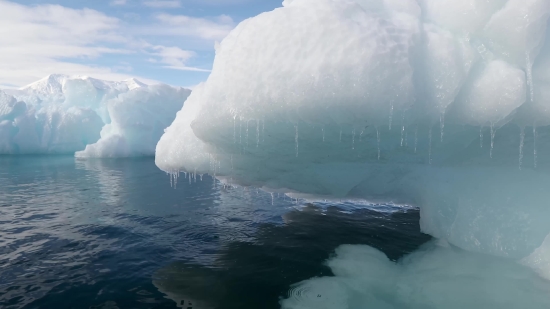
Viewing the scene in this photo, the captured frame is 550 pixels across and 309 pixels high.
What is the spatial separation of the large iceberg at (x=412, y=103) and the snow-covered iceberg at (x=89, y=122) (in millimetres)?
29741

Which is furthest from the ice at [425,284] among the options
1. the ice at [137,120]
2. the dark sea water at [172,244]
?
the ice at [137,120]

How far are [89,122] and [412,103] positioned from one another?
1546 inches

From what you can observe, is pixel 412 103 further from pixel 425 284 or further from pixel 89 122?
pixel 89 122

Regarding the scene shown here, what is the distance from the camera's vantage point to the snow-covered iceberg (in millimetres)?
34500

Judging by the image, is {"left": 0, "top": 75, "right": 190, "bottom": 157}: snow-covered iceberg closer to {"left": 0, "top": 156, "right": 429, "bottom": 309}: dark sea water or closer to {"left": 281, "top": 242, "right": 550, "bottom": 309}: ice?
{"left": 0, "top": 156, "right": 429, "bottom": 309}: dark sea water

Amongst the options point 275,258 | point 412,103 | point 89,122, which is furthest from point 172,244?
point 89,122

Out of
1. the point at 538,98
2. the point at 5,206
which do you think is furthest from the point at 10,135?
the point at 538,98

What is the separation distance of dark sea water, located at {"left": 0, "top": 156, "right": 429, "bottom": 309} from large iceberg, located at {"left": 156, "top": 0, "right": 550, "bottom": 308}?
79.9 inches

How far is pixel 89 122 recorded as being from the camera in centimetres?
3788

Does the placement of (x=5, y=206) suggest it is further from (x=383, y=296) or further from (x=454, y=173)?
(x=454, y=173)

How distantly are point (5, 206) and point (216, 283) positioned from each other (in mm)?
10519

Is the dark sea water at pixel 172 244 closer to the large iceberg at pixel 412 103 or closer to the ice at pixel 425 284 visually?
the ice at pixel 425 284

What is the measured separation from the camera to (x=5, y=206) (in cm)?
1240

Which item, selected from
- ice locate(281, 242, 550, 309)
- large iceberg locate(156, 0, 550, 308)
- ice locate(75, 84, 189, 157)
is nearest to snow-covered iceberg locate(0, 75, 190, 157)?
ice locate(75, 84, 189, 157)
